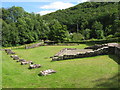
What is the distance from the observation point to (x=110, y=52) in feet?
45.5

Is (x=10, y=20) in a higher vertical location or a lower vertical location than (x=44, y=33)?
higher

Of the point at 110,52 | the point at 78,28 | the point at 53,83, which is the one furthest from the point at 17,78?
the point at 78,28

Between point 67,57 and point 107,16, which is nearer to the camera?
point 67,57

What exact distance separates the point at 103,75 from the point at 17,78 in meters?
5.16

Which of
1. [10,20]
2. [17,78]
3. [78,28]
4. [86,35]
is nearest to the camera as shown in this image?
[17,78]

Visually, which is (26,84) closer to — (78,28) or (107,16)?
(107,16)

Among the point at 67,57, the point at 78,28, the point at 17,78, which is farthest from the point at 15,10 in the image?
the point at 17,78

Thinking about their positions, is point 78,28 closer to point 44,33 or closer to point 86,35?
point 86,35

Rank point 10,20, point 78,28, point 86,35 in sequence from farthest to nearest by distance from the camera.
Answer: point 78,28 < point 86,35 < point 10,20

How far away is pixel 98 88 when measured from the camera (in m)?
6.05

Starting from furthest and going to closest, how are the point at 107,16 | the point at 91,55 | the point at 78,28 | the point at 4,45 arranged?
1. the point at 78,28
2. the point at 107,16
3. the point at 4,45
4. the point at 91,55

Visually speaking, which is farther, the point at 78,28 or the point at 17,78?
the point at 78,28

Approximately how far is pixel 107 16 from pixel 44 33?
27.9 m

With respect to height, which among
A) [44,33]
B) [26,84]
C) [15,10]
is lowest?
[26,84]
